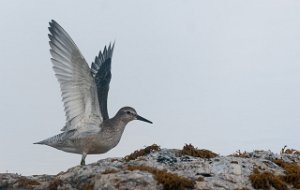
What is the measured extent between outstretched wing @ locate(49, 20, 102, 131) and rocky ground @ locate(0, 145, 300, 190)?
206 centimetres

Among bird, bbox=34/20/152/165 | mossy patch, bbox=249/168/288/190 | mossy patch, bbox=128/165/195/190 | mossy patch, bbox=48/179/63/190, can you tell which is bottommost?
mossy patch, bbox=48/179/63/190

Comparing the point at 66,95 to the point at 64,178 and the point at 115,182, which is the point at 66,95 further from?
the point at 115,182

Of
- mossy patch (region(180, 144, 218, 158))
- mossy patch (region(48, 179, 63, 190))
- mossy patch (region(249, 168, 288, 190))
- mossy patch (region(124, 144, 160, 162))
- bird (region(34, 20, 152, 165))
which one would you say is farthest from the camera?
bird (region(34, 20, 152, 165))

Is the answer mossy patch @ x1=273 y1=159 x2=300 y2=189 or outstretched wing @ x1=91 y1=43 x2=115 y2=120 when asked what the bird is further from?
mossy patch @ x1=273 y1=159 x2=300 y2=189

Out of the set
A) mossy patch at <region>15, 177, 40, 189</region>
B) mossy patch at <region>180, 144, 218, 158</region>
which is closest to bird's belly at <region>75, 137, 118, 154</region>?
mossy patch at <region>15, 177, 40, 189</region>

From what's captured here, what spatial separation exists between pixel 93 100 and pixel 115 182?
15.9 ft

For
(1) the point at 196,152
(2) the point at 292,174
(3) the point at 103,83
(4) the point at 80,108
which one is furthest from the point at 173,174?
(3) the point at 103,83

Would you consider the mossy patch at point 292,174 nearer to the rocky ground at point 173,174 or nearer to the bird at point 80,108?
the rocky ground at point 173,174

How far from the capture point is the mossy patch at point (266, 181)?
49.5 feet

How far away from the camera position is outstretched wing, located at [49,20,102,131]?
60.6 feet

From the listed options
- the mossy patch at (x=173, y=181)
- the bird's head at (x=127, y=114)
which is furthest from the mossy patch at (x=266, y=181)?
the bird's head at (x=127, y=114)

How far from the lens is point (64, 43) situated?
19234 mm

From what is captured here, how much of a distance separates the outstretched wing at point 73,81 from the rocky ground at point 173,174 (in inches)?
81.3

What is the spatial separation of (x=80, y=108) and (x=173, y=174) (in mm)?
5045
